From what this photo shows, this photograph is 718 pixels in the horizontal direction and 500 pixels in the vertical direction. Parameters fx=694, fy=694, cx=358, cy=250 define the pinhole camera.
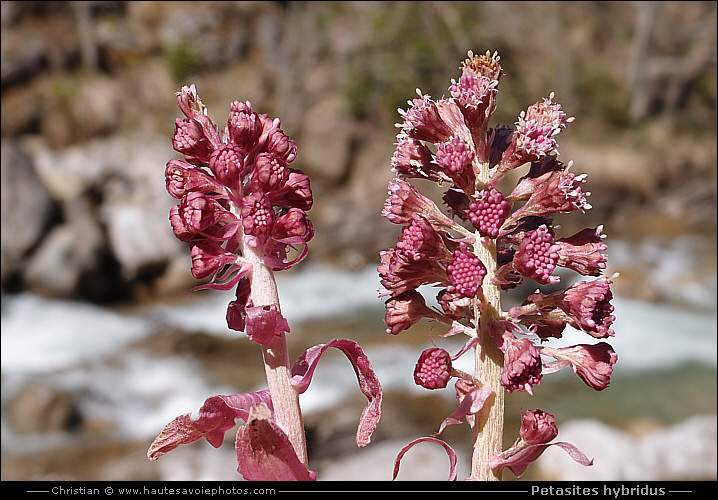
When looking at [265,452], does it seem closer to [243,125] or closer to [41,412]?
[243,125]

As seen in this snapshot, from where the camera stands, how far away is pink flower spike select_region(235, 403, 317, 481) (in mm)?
1290

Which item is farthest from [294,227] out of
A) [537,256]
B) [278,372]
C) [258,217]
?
[537,256]

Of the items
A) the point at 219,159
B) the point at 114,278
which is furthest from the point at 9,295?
the point at 219,159

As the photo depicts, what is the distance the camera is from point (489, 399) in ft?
4.89

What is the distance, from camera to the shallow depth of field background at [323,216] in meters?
9.16

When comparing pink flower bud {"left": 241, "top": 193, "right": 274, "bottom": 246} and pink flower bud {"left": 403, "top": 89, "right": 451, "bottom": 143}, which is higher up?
pink flower bud {"left": 403, "top": 89, "right": 451, "bottom": 143}

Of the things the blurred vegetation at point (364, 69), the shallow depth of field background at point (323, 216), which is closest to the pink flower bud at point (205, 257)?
the shallow depth of field background at point (323, 216)

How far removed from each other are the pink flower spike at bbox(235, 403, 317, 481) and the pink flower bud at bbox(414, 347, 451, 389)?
316 mm

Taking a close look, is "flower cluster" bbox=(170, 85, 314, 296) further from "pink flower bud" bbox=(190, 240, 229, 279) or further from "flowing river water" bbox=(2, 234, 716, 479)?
"flowing river water" bbox=(2, 234, 716, 479)

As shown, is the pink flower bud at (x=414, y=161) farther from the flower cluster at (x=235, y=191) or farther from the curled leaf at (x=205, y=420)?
the curled leaf at (x=205, y=420)

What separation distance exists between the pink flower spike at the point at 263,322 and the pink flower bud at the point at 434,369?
0.33 metres

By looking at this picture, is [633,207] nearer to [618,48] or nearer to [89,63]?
[618,48]

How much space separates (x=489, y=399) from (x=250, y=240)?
611 mm

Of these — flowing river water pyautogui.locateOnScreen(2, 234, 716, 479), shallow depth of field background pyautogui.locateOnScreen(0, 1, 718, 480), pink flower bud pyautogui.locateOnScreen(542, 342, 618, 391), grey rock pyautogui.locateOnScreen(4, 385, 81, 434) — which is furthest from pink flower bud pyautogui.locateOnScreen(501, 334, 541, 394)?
grey rock pyautogui.locateOnScreen(4, 385, 81, 434)
